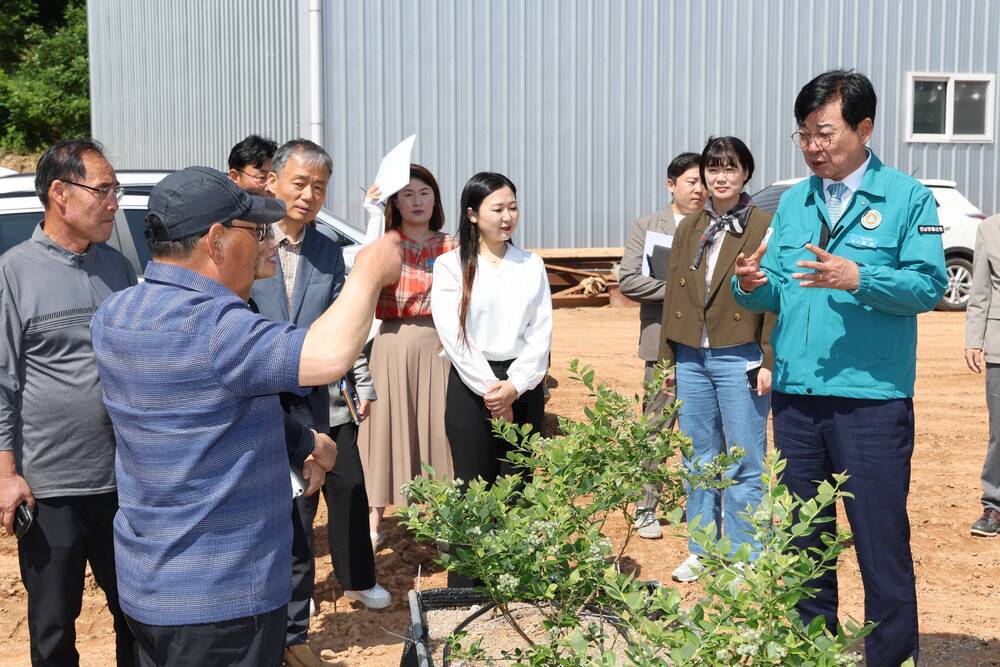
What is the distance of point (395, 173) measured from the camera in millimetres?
2605

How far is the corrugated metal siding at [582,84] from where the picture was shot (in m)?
13.4

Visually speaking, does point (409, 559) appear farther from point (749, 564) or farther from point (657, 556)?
point (749, 564)

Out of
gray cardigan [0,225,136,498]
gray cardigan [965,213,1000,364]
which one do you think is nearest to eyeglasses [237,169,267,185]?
gray cardigan [0,225,136,498]

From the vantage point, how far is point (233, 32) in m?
15.0

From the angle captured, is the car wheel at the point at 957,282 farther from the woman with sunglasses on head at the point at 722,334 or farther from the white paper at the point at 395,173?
the white paper at the point at 395,173

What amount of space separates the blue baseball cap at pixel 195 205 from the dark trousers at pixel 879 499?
6.91 feet

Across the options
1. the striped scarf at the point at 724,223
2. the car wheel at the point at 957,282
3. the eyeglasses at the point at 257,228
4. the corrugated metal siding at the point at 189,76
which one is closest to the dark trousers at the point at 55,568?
the eyeglasses at the point at 257,228

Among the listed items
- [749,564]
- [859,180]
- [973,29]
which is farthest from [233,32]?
[749,564]

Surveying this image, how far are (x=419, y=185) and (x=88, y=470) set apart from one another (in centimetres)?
220

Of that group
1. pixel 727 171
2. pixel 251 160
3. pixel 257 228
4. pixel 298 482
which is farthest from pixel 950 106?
pixel 257 228

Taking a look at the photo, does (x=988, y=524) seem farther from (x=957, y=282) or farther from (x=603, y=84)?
(x=603, y=84)

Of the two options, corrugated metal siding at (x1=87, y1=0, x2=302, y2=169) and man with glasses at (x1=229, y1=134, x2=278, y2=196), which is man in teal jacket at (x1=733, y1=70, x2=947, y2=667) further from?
corrugated metal siding at (x1=87, y1=0, x2=302, y2=169)

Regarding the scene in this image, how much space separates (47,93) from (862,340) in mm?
29567

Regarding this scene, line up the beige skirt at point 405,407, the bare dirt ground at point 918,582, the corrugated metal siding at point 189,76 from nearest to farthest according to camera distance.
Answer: the bare dirt ground at point 918,582, the beige skirt at point 405,407, the corrugated metal siding at point 189,76
